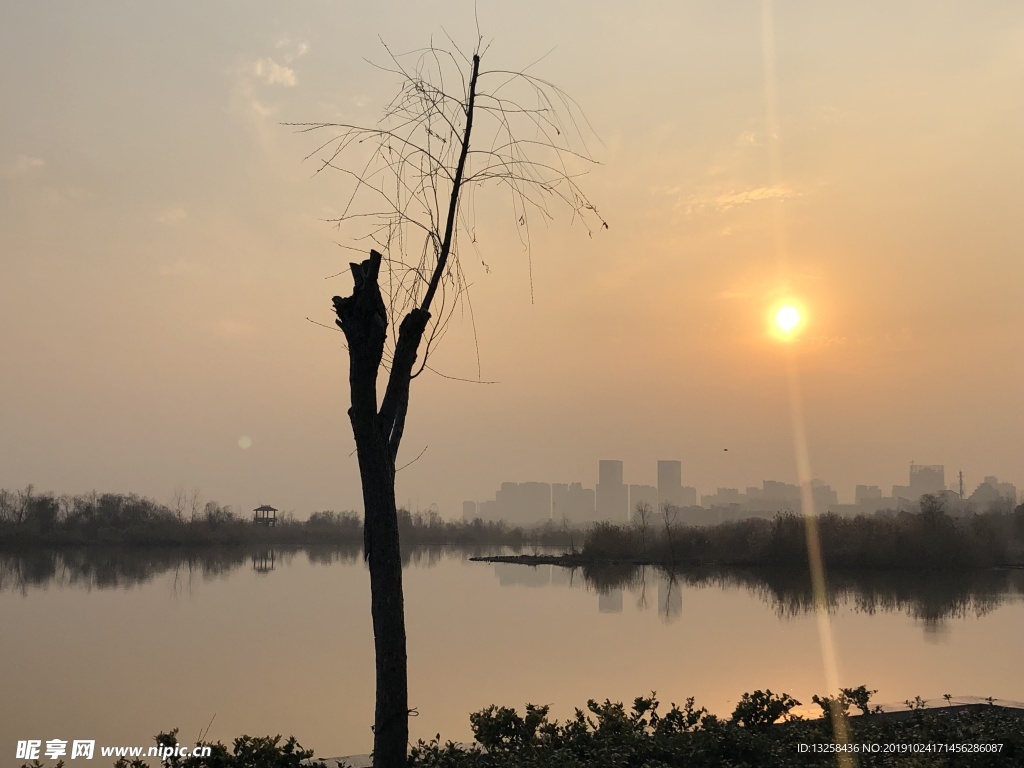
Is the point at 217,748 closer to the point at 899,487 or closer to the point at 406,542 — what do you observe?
the point at 406,542

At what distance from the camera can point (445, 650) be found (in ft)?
36.9

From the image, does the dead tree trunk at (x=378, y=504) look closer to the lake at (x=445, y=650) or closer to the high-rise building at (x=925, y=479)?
the lake at (x=445, y=650)

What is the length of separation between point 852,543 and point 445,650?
2150 cm

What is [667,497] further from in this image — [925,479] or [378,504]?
[378,504]

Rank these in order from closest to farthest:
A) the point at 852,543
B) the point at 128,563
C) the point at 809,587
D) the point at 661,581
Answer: the point at 809,587 → the point at 661,581 → the point at 852,543 → the point at 128,563

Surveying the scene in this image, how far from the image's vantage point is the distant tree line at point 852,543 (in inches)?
1107

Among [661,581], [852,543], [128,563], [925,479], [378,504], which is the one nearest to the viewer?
[378,504]

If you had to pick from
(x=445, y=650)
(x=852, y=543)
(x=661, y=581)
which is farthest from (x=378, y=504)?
(x=852, y=543)

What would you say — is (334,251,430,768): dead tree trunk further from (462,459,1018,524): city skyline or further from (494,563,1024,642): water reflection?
(462,459,1018,524): city skyline

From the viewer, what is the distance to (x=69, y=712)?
7617mm

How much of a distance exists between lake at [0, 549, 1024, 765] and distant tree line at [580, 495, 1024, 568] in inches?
218

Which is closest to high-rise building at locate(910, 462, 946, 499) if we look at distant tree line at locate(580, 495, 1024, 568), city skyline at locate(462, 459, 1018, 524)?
city skyline at locate(462, 459, 1018, 524)

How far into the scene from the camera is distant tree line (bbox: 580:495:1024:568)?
2812cm

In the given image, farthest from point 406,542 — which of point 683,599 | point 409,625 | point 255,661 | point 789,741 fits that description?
point 789,741
